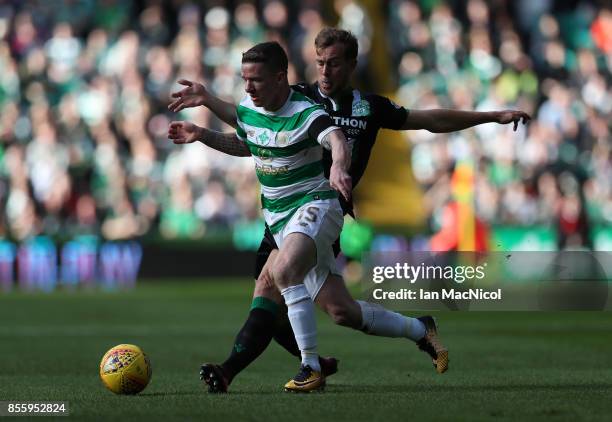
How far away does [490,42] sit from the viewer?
26141mm

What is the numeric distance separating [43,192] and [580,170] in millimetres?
9424

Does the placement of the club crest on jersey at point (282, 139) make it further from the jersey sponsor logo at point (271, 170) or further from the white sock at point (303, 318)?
the white sock at point (303, 318)

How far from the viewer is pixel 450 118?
8.72m

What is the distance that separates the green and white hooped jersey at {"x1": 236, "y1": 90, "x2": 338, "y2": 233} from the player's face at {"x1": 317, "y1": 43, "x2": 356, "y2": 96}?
0.30 meters

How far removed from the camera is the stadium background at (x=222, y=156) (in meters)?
→ 22.2

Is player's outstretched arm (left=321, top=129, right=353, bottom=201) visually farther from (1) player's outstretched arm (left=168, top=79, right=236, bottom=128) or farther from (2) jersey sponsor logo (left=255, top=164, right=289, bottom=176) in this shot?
(1) player's outstretched arm (left=168, top=79, right=236, bottom=128)

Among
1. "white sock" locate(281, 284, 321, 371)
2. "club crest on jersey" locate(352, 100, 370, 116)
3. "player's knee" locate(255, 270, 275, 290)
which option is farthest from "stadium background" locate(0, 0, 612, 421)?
"white sock" locate(281, 284, 321, 371)

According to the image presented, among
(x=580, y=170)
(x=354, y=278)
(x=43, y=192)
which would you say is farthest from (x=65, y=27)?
(x=580, y=170)

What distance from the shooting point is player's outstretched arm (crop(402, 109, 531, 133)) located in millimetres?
8664

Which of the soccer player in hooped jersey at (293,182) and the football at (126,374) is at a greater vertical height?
the soccer player in hooped jersey at (293,182)

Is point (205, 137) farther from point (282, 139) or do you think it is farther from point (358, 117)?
point (358, 117)

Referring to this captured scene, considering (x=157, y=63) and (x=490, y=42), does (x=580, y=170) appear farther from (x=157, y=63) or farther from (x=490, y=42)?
(x=157, y=63)

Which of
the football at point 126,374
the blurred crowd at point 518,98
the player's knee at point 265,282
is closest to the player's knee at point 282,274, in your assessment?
the player's knee at point 265,282

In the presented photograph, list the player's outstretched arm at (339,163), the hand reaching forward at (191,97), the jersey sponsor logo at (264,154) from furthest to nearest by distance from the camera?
the hand reaching forward at (191,97) < the jersey sponsor logo at (264,154) < the player's outstretched arm at (339,163)
